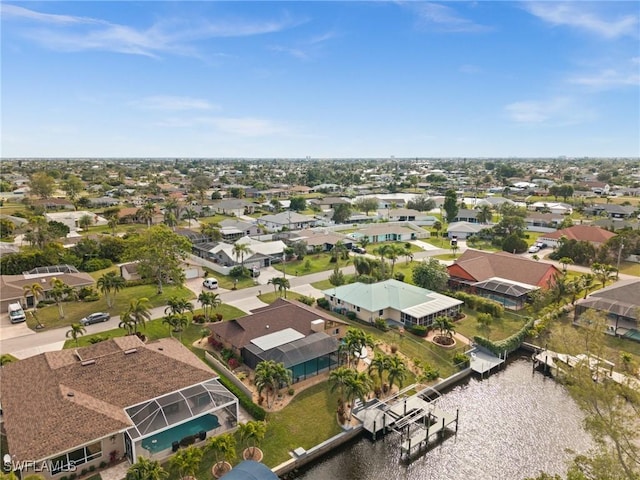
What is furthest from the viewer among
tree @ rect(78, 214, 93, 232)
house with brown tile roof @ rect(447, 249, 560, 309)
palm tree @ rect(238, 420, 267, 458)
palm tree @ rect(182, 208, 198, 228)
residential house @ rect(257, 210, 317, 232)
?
palm tree @ rect(182, 208, 198, 228)

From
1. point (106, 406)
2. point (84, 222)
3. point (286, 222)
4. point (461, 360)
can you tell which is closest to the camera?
point (106, 406)

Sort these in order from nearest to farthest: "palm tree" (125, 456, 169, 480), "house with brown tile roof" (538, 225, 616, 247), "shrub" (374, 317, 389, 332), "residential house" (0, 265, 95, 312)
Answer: "palm tree" (125, 456, 169, 480) < "shrub" (374, 317, 389, 332) < "residential house" (0, 265, 95, 312) < "house with brown tile roof" (538, 225, 616, 247)

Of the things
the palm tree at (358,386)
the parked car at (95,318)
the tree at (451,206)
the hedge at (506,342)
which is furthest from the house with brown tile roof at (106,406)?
the tree at (451,206)

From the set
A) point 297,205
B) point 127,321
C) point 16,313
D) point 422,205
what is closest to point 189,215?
point 297,205

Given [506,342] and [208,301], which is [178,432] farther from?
[506,342]

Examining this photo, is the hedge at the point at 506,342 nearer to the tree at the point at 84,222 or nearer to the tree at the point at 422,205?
the tree at the point at 422,205

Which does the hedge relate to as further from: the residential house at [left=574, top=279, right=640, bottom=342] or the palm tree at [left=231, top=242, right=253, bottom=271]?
the palm tree at [left=231, top=242, right=253, bottom=271]

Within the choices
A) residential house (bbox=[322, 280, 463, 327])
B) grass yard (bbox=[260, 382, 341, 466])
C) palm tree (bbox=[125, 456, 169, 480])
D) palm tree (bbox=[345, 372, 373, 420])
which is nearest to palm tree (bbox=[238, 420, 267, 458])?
grass yard (bbox=[260, 382, 341, 466])
